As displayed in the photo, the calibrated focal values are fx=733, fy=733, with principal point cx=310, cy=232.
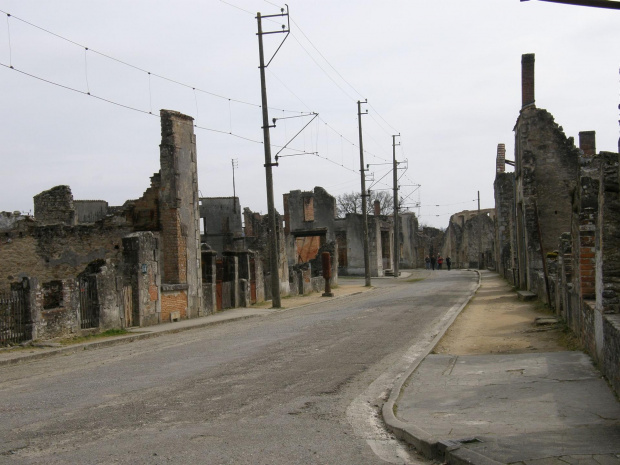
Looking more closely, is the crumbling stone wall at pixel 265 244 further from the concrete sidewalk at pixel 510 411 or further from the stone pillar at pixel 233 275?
the concrete sidewalk at pixel 510 411

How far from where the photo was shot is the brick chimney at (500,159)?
5050 centimetres

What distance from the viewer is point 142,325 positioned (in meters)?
21.9

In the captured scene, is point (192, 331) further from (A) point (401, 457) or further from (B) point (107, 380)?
(A) point (401, 457)

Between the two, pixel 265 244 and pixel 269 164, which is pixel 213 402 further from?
pixel 265 244

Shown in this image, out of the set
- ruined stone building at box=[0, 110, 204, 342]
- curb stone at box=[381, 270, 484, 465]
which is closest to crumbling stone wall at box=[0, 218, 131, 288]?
ruined stone building at box=[0, 110, 204, 342]

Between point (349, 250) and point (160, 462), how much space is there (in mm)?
57502

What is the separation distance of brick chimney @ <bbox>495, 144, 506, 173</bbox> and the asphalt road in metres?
35.4

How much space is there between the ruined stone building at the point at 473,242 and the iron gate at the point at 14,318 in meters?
55.9

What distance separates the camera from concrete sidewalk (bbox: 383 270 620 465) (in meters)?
6.35

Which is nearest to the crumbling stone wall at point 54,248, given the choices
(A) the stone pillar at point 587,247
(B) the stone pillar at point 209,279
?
(B) the stone pillar at point 209,279

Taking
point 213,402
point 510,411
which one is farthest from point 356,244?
point 510,411

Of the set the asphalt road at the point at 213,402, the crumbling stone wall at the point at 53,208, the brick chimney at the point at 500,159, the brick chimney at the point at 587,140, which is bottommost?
the asphalt road at the point at 213,402

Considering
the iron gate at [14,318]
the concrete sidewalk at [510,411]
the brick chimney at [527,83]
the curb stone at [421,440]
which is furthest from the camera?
the brick chimney at [527,83]

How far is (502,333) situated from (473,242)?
62914mm
